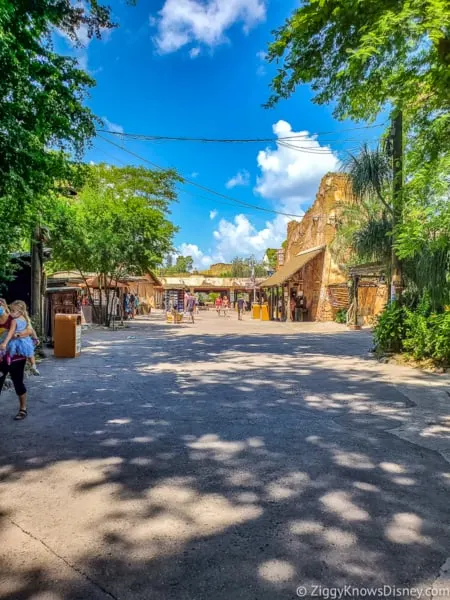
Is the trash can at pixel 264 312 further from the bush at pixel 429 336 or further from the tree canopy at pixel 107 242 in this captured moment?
the bush at pixel 429 336

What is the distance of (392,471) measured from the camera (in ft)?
12.3

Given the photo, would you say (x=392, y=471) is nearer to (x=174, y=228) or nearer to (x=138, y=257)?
(x=138, y=257)

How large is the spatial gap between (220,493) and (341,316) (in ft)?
81.3

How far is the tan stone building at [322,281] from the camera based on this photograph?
28625 millimetres

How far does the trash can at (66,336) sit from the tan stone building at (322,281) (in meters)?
19.4

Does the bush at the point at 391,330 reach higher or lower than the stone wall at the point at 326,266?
lower

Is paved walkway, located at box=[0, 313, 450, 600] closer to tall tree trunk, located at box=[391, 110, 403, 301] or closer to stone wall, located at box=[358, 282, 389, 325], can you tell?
tall tree trunk, located at box=[391, 110, 403, 301]

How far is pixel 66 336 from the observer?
10938mm

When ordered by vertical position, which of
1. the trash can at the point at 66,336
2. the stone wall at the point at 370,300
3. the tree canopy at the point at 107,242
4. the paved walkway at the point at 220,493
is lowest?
the paved walkway at the point at 220,493

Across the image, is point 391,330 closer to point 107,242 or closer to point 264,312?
point 107,242

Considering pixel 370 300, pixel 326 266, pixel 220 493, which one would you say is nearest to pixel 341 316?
pixel 370 300

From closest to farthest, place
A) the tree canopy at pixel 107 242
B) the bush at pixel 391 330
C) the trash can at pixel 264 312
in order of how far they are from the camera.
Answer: the bush at pixel 391 330 < the tree canopy at pixel 107 242 < the trash can at pixel 264 312

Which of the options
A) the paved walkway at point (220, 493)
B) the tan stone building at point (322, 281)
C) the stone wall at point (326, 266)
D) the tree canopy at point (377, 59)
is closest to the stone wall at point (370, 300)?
the tan stone building at point (322, 281)

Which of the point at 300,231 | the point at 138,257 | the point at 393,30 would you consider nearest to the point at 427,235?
the point at 393,30
